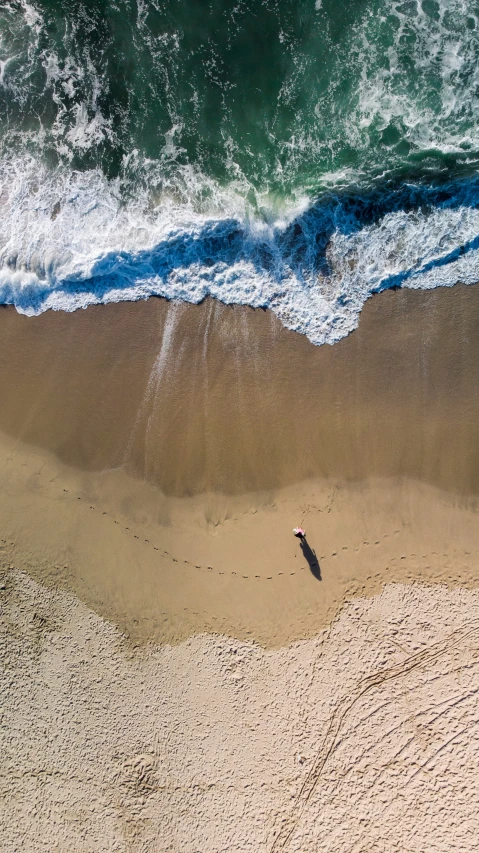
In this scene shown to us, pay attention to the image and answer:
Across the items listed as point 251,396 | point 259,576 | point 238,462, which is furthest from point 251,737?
point 251,396

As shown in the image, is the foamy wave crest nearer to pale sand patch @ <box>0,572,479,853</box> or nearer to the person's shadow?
the person's shadow

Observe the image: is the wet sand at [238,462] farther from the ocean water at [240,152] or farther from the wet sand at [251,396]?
the ocean water at [240,152]

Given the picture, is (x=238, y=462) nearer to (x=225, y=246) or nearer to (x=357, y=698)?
(x=225, y=246)

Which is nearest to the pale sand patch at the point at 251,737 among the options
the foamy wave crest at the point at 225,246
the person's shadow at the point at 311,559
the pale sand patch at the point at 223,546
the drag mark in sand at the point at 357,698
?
the drag mark in sand at the point at 357,698

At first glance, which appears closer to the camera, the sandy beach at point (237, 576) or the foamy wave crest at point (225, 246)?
the sandy beach at point (237, 576)

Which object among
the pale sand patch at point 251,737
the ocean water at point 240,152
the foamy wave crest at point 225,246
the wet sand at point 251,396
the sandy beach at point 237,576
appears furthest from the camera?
the ocean water at point 240,152

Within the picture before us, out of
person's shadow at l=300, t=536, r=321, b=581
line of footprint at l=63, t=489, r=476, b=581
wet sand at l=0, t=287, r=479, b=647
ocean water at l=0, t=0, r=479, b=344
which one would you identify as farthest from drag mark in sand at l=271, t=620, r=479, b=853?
ocean water at l=0, t=0, r=479, b=344

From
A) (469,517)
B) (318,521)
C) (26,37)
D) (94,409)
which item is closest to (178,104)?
(26,37)
